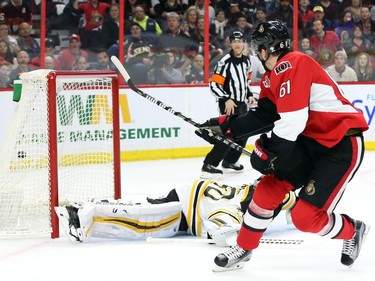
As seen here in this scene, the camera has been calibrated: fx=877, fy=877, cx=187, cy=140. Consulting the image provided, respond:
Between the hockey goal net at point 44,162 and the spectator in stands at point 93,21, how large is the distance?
2.50 metres

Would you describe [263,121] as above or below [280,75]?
below

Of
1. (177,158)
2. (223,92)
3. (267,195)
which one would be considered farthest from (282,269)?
(177,158)

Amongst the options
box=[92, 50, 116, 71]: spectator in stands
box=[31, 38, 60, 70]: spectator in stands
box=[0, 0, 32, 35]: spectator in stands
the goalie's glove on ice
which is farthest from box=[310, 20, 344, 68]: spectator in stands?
the goalie's glove on ice

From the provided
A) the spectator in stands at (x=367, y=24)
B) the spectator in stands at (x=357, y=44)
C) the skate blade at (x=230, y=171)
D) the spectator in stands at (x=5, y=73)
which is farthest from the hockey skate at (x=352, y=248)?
the spectator in stands at (x=367, y=24)

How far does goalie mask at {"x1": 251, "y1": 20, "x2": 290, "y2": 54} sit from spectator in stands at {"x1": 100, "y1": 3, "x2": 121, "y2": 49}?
13.3ft

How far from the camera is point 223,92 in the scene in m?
6.40

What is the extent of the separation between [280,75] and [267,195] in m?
0.47

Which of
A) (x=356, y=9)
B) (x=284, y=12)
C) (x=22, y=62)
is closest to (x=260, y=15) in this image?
(x=284, y=12)

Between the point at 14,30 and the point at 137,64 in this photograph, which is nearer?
the point at 14,30

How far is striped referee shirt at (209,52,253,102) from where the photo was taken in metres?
6.42

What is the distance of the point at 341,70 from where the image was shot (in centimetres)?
809

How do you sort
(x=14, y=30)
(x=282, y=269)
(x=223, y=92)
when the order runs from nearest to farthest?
(x=282, y=269) < (x=223, y=92) < (x=14, y=30)

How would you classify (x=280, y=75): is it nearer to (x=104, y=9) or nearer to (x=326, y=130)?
(x=326, y=130)

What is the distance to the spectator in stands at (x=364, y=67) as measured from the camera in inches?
317
